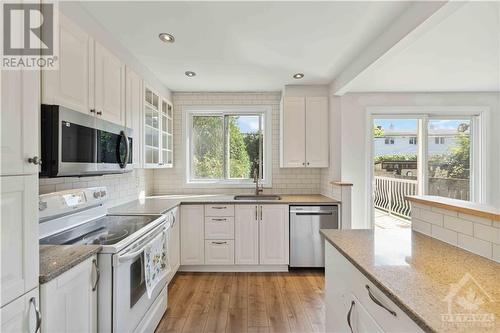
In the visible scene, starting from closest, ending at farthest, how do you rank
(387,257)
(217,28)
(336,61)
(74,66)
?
(387,257) → (74,66) → (217,28) → (336,61)

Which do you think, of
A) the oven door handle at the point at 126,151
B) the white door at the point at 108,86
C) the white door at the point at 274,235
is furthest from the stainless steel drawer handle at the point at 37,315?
the white door at the point at 274,235

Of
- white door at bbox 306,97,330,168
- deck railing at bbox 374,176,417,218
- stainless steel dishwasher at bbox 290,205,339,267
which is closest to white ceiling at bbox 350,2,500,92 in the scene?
white door at bbox 306,97,330,168

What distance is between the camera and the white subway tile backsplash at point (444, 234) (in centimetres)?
138

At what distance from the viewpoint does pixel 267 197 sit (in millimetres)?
3678

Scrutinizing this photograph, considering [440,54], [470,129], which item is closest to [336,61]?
[440,54]

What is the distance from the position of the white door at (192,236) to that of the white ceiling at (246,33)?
1.72m

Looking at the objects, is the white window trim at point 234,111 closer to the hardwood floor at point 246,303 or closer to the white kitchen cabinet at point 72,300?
the hardwood floor at point 246,303

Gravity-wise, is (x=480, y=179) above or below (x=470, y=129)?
below

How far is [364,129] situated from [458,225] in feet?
8.27

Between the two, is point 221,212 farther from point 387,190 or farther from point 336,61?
point 387,190

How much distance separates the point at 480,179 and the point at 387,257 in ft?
12.2

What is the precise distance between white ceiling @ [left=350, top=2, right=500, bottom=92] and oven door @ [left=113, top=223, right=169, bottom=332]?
2477mm

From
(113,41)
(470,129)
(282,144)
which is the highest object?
(113,41)

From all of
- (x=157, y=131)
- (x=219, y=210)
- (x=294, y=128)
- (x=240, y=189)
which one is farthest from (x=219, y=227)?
(x=294, y=128)
